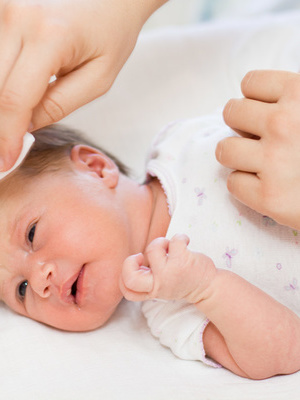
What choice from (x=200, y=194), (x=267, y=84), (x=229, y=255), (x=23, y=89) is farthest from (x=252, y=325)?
(x=23, y=89)

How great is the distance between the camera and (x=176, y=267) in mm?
966

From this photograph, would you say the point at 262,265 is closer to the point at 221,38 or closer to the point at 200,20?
the point at 221,38

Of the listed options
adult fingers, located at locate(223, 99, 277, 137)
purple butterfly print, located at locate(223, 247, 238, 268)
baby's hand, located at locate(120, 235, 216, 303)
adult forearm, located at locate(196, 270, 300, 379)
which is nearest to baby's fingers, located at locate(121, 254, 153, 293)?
baby's hand, located at locate(120, 235, 216, 303)

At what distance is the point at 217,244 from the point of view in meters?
1.14

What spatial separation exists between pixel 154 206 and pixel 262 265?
0.94 ft

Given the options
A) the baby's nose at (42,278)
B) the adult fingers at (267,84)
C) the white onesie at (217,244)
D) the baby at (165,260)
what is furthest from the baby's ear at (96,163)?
the adult fingers at (267,84)

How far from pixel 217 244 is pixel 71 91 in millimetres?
422

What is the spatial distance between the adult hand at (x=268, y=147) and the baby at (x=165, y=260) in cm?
12

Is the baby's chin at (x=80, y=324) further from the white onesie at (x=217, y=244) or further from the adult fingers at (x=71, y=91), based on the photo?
the adult fingers at (x=71, y=91)

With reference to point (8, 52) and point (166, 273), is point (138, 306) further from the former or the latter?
point (8, 52)

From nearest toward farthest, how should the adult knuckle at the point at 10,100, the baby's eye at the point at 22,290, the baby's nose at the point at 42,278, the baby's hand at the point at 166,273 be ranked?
the adult knuckle at the point at 10,100, the baby's hand at the point at 166,273, the baby's nose at the point at 42,278, the baby's eye at the point at 22,290

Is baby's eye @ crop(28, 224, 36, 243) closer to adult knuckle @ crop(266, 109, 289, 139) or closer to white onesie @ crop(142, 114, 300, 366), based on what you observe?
white onesie @ crop(142, 114, 300, 366)

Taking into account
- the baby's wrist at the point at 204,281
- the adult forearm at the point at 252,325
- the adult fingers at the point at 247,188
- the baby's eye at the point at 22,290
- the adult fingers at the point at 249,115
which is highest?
the adult fingers at the point at 249,115

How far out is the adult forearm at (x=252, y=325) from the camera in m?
1.02
